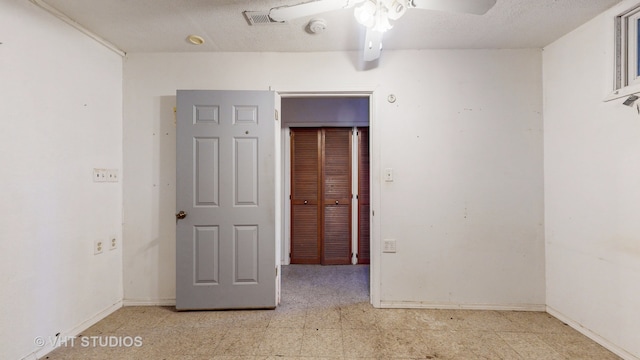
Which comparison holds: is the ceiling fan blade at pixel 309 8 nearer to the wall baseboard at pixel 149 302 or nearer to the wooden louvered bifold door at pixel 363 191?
the wooden louvered bifold door at pixel 363 191

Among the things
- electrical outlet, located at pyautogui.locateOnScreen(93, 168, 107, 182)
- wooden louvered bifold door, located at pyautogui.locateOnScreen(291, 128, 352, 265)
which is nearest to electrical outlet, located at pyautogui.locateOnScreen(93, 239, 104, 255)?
electrical outlet, located at pyautogui.locateOnScreen(93, 168, 107, 182)

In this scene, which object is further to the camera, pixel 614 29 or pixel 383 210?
pixel 383 210

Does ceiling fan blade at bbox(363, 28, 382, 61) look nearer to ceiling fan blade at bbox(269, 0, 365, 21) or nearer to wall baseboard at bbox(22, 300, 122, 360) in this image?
ceiling fan blade at bbox(269, 0, 365, 21)

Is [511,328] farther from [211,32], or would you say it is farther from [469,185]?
[211,32]

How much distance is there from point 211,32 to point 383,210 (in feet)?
6.80

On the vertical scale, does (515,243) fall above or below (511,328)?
above

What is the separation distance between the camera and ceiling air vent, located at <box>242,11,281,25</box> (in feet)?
5.57

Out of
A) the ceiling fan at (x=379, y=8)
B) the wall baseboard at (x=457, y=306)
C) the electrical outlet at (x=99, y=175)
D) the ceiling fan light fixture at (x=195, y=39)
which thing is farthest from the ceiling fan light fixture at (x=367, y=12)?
the electrical outlet at (x=99, y=175)

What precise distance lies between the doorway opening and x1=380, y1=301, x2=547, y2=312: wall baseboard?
1214 mm

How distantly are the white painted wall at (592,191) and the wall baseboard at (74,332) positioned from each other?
3.77 m

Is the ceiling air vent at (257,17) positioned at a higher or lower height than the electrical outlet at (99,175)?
higher

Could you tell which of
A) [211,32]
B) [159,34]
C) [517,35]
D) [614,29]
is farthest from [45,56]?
[614,29]

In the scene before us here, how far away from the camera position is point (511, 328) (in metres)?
1.92

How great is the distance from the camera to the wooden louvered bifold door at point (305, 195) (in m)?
3.46
